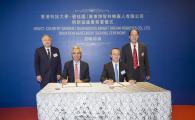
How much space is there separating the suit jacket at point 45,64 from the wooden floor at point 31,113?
0.82 m

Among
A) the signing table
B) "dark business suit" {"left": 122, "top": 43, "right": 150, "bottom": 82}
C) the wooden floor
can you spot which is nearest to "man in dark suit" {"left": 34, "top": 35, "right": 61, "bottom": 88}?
the wooden floor

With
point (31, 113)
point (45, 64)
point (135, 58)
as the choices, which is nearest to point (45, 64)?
point (45, 64)

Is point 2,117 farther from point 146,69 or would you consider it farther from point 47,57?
point 146,69

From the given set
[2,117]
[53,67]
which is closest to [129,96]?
[53,67]

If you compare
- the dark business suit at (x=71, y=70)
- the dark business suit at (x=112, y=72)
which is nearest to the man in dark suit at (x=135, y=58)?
the dark business suit at (x=112, y=72)

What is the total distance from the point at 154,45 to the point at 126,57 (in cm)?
149

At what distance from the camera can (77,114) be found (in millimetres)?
3182

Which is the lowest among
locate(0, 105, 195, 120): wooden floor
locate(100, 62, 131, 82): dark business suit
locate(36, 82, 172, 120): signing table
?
locate(0, 105, 195, 120): wooden floor

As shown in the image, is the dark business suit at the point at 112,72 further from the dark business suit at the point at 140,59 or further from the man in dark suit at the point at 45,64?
the man in dark suit at the point at 45,64

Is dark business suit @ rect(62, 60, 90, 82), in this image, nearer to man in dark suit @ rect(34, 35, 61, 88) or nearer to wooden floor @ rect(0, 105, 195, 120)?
man in dark suit @ rect(34, 35, 61, 88)

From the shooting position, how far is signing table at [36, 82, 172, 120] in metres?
3.18

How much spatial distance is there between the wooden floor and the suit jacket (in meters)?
0.82

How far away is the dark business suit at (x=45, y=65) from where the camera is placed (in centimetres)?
556

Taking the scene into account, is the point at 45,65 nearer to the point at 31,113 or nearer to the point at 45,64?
the point at 45,64
